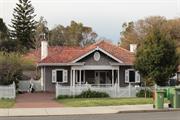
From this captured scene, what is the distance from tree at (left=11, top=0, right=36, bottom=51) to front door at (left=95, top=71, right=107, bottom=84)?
4799 centimetres

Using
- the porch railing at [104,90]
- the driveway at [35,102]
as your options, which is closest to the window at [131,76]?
the porch railing at [104,90]

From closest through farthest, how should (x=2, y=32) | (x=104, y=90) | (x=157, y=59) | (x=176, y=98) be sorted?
(x=176, y=98), (x=104, y=90), (x=157, y=59), (x=2, y=32)

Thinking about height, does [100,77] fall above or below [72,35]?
below

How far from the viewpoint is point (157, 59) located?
41469 millimetres

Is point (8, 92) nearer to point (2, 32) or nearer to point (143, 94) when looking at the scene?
point (143, 94)

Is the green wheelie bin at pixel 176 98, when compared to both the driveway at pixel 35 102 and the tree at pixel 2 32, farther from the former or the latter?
the tree at pixel 2 32

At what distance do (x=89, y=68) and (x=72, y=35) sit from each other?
72800mm

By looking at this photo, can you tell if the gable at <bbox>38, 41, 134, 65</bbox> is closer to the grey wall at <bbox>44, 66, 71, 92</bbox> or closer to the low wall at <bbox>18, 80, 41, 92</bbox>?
the grey wall at <bbox>44, 66, 71, 92</bbox>

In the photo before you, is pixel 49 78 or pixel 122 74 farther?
pixel 122 74

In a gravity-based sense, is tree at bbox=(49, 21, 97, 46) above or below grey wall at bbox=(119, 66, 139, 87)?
above

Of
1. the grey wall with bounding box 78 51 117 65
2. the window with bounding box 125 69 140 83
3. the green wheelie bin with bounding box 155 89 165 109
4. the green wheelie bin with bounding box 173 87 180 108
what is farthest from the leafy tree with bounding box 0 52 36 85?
the green wheelie bin with bounding box 173 87 180 108

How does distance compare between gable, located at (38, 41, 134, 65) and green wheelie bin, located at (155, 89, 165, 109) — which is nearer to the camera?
green wheelie bin, located at (155, 89, 165, 109)

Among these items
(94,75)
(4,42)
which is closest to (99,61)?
(94,75)

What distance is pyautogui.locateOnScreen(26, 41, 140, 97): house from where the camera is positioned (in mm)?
48156
